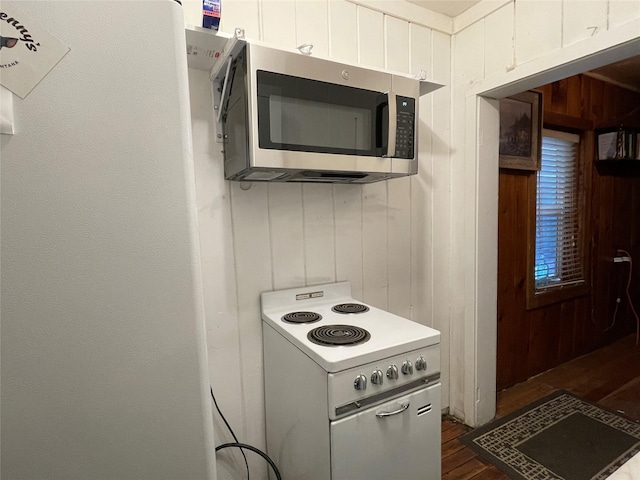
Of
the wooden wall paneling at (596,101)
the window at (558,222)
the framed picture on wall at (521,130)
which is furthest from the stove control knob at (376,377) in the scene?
the wooden wall paneling at (596,101)

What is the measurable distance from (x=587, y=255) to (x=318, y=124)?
2.90 metres

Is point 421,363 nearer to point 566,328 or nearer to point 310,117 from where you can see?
point 310,117

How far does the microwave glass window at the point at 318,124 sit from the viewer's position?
3.52 feet

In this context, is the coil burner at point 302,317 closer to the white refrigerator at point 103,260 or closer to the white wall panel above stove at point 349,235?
the white wall panel above stove at point 349,235

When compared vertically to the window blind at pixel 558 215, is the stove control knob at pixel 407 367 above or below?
below

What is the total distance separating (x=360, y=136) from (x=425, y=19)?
106cm

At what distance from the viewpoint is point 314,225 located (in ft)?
5.09

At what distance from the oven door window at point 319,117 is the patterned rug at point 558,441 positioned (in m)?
1.67

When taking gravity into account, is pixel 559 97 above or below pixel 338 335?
above

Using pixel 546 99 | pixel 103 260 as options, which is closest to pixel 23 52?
pixel 103 260

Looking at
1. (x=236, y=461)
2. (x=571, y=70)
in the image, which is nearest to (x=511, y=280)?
(x=571, y=70)

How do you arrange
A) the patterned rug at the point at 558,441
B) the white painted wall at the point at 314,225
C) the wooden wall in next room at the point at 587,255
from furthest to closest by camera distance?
the wooden wall in next room at the point at 587,255
the patterned rug at the point at 558,441
the white painted wall at the point at 314,225

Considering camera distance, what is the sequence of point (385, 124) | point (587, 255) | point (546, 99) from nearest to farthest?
point (385, 124) → point (546, 99) → point (587, 255)

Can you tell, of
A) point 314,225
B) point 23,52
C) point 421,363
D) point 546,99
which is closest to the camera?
point 23,52
